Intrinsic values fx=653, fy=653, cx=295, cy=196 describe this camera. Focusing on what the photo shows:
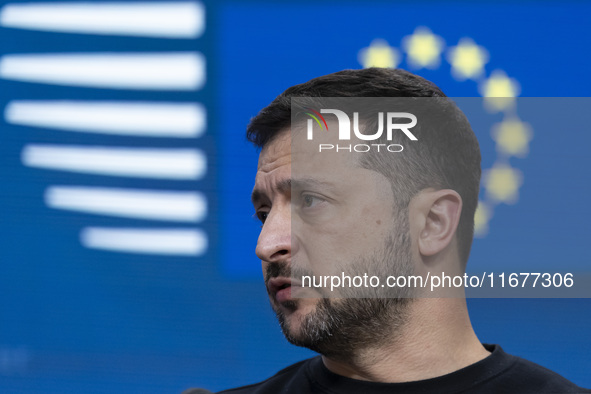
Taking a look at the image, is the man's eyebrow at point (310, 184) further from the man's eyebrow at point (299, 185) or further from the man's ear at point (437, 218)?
the man's ear at point (437, 218)

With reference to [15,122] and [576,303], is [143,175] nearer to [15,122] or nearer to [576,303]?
→ [15,122]

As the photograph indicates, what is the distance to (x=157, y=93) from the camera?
1.97 metres

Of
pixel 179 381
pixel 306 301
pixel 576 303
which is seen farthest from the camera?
pixel 179 381

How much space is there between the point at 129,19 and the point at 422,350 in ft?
4.35

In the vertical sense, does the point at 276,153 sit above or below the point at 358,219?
above

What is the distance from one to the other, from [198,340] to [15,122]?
0.86 metres

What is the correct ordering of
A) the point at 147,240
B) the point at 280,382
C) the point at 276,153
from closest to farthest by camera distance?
the point at 276,153 → the point at 280,382 → the point at 147,240

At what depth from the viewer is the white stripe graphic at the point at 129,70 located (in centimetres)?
196

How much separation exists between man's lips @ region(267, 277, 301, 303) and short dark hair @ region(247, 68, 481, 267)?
26cm

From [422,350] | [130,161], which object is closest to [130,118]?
[130,161]

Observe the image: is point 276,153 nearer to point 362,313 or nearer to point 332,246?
point 332,246

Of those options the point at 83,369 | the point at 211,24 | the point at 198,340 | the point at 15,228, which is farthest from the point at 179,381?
the point at 211,24

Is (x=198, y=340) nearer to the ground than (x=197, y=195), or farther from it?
nearer to the ground

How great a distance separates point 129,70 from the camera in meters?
1.97
